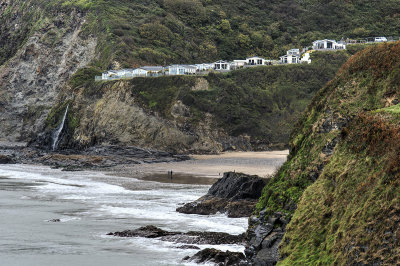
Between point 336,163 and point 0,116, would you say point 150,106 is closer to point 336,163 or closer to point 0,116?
point 0,116

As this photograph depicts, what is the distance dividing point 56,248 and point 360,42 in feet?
356

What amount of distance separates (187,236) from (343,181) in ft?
40.6

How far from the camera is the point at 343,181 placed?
57.5 feet

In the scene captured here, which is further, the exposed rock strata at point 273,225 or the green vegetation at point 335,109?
the green vegetation at point 335,109

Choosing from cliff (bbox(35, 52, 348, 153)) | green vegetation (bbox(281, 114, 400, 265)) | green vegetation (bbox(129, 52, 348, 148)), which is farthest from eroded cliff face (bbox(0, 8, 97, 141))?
green vegetation (bbox(281, 114, 400, 265))

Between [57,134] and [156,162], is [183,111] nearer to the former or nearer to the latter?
[156,162]

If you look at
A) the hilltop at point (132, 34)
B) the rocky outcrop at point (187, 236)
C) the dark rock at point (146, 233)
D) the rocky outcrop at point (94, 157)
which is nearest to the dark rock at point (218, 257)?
the rocky outcrop at point (187, 236)

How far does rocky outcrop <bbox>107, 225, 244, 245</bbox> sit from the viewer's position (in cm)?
2745

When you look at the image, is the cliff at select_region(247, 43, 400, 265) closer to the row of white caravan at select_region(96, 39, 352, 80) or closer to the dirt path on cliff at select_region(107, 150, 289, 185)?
the dirt path on cliff at select_region(107, 150, 289, 185)

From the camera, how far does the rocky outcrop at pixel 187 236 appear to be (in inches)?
1081

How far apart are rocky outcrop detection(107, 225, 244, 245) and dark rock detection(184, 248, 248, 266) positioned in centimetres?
308

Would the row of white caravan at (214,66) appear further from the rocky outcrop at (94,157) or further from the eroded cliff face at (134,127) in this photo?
the rocky outcrop at (94,157)

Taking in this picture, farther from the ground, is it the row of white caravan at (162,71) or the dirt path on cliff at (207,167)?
the row of white caravan at (162,71)

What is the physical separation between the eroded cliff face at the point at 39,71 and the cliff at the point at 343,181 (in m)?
97.8
